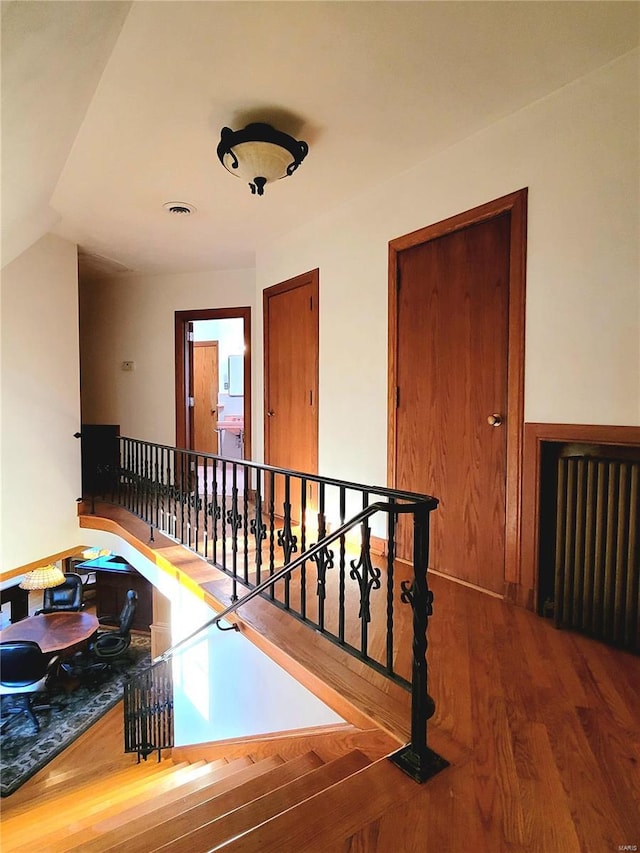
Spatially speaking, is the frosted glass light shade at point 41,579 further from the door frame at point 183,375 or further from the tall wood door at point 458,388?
the tall wood door at point 458,388

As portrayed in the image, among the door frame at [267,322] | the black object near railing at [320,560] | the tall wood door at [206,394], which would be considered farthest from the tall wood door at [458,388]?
the tall wood door at [206,394]

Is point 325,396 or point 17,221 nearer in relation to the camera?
point 17,221

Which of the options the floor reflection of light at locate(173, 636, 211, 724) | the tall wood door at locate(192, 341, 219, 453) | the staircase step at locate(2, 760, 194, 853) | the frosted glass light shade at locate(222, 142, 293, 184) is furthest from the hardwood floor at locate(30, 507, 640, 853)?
the tall wood door at locate(192, 341, 219, 453)

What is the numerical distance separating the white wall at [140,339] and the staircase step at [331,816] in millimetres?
4511

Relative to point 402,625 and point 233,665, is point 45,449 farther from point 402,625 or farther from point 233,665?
point 402,625

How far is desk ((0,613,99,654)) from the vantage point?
217 inches

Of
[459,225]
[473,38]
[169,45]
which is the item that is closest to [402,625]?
[459,225]

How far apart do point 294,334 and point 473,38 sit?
245 centimetres

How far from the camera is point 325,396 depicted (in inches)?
143

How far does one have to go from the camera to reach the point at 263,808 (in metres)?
1.37

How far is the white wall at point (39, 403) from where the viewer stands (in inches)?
150

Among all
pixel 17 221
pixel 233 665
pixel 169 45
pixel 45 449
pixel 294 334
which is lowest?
pixel 233 665

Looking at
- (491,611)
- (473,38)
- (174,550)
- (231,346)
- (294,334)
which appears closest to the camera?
(473,38)

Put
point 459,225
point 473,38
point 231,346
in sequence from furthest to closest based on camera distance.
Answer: point 231,346 → point 459,225 → point 473,38
